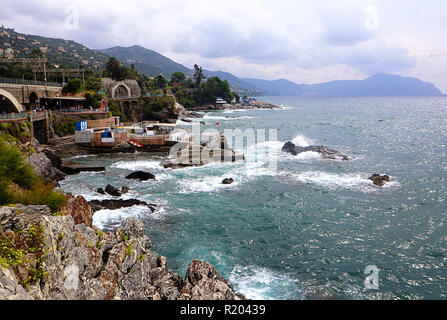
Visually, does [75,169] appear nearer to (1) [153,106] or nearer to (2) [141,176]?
(2) [141,176]

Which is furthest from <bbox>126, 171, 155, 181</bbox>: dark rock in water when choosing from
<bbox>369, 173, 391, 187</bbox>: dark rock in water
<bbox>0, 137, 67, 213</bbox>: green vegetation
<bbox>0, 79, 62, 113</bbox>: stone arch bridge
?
<bbox>0, 79, 62, 113</bbox>: stone arch bridge

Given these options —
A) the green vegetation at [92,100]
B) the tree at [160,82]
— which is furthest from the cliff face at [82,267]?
the tree at [160,82]

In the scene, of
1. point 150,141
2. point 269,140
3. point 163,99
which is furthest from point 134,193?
point 163,99

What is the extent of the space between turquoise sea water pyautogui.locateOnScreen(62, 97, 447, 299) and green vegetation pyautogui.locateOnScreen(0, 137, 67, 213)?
5856 mm

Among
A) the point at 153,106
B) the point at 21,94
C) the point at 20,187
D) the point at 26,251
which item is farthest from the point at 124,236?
the point at 153,106

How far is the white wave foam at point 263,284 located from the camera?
54.2 ft

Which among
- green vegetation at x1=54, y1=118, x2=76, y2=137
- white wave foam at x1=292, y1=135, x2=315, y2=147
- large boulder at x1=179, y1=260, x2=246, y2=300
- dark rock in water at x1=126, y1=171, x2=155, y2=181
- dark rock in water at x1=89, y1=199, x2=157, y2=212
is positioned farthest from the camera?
white wave foam at x1=292, y1=135, x2=315, y2=147

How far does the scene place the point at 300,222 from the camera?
2580 centimetres

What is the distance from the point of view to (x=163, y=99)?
97.4 metres

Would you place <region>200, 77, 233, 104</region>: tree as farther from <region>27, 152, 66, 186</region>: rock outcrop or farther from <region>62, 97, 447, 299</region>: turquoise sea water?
<region>27, 152, 66, 186</region>: rock outcrop

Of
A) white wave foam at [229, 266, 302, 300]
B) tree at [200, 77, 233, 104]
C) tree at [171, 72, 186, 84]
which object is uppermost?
tree at [171, 72, 186, 84]

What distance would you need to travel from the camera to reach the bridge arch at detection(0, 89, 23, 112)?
48.8 meters

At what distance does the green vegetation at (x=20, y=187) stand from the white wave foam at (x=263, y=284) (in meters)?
10.9

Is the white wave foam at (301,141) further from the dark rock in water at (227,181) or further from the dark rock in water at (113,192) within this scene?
the dark rock in water at (113,192)
